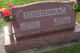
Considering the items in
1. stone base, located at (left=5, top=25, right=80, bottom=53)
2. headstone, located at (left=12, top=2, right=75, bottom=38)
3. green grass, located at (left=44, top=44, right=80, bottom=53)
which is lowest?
green grass, located at (left=44, top=44, right=80, bottom=53)

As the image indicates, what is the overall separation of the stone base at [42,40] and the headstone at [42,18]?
5.3 inches

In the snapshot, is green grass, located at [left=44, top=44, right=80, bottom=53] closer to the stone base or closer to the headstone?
the stone base

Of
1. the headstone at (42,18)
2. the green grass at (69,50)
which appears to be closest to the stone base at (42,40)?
the headstone at (42,18)

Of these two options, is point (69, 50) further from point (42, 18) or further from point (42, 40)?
point (42, 18)

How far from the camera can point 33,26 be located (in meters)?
5.64

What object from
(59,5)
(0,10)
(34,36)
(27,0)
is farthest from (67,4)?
(27,0)

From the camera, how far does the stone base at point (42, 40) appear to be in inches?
210

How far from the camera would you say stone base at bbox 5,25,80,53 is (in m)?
5.34

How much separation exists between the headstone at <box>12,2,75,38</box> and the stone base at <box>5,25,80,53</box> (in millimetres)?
Result: 136

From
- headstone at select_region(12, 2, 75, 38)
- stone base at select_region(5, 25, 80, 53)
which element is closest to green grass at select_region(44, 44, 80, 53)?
stone base at select_region(5, 25, 80, 53)

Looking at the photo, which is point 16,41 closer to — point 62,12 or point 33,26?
point 33,26

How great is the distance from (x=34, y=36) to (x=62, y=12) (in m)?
0.97

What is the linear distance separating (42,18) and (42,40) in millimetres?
568

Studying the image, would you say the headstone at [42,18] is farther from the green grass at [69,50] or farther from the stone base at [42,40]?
the green grass at [69,50]
